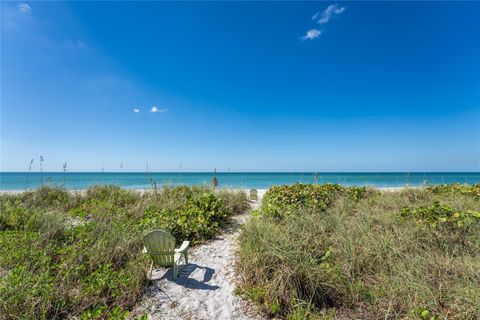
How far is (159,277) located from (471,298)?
412 centimetres

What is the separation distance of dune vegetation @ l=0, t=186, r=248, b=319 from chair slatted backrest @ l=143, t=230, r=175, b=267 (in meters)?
0.21

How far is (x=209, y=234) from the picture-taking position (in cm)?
525

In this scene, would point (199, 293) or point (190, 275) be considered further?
point (190, 275)

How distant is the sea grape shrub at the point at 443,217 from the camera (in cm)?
379

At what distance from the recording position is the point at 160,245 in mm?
3695

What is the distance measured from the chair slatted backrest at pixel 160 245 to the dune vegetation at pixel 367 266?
1.24 m

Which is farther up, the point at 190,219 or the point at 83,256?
the point at 190,219

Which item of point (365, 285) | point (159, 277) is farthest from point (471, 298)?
point (159, 277)

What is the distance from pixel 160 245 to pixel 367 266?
3292mm

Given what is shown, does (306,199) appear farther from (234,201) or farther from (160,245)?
(160,245)

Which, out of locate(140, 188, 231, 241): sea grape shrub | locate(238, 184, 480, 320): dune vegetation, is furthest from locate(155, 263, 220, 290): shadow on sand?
locate(140, 188, 231, 241): sea grape shrub

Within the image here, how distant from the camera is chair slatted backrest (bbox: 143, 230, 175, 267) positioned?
3645 mm

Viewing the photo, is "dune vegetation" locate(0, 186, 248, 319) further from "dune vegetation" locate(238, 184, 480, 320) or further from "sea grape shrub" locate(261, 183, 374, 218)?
"dune vegetation" locate(238, 184, 480, 320)

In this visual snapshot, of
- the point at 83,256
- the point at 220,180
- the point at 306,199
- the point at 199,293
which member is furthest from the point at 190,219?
the point at 220,180
